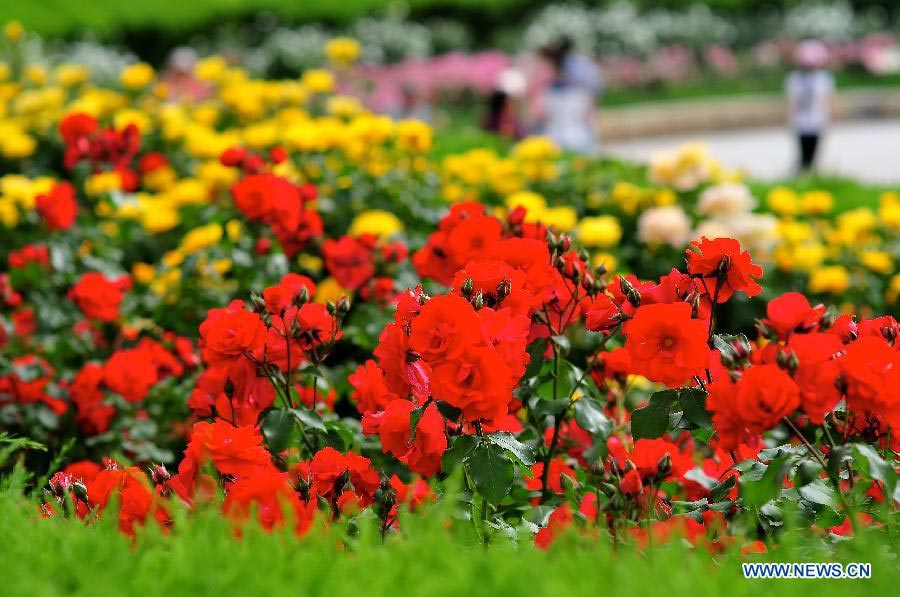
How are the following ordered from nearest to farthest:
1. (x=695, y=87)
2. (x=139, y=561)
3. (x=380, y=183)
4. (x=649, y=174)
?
Result: (x=139, y=561)
(x=380, y=183)
(x=649, y=174)
(x=695, y=87)

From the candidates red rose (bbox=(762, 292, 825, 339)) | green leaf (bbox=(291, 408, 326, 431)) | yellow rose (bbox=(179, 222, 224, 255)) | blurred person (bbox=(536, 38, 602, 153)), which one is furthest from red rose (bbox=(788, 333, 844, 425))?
blurred person (bbox=(536, 38, 602, 153))

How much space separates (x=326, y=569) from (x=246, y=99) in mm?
4827

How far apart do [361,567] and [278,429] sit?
700 mm

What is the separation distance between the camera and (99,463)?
316cm

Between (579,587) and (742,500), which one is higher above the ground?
(742,500)

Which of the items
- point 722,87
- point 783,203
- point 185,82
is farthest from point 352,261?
point 722,87

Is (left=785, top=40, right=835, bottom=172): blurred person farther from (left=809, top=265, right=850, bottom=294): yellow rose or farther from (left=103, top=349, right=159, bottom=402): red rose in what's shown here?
(left=103, top=349, right=159, bottom=402): red rose

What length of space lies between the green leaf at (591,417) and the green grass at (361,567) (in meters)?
0.55

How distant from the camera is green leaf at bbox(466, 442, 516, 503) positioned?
186 centimetres

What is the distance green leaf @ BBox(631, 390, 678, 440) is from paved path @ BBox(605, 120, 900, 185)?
983cm

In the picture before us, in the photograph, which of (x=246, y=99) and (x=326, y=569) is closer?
(x=326, y=569)

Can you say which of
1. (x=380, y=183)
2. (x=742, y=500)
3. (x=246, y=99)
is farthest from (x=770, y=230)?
(x=742, y=500)

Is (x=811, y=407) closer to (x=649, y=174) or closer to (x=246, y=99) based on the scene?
(x=649, y=174)

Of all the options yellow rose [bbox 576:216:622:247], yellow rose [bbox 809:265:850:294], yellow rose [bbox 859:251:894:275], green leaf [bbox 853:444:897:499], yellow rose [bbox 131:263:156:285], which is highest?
yellow rose [bbox 859:251:894:275]
